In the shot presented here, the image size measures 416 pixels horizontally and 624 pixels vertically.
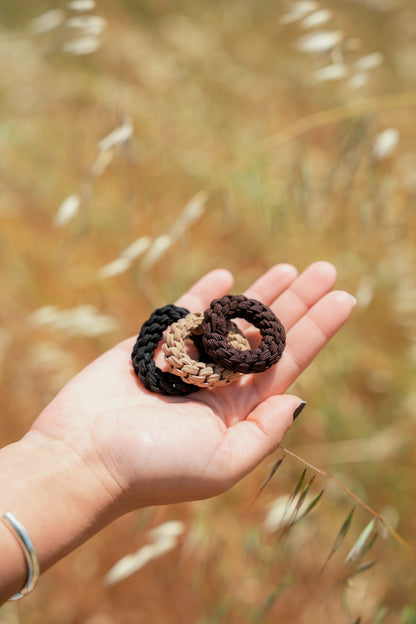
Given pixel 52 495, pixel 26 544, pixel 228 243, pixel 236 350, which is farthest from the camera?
pixel 228 243

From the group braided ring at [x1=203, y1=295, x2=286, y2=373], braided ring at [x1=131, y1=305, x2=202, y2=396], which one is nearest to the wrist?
braided ring at [x1=131, y1=305, x2=202, y2=396]

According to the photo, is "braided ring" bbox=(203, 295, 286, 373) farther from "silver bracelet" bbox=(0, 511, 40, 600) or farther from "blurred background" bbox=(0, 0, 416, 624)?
"silver bracelet" bbox=(0, 511, 40, 600)

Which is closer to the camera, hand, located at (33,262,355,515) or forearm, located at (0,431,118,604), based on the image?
forearm, located at (0,431,118,604)

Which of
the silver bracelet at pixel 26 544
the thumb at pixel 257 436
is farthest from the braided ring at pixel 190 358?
the silver bracelet at pixel 26 544

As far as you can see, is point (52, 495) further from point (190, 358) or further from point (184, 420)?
point (190, 358)

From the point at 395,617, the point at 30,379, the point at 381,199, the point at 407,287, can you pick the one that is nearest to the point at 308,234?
the point at 407,287

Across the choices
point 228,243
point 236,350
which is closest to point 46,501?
point 236,350

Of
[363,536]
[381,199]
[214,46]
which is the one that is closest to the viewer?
[363,536]

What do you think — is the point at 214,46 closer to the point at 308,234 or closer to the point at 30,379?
the point at 308,234
